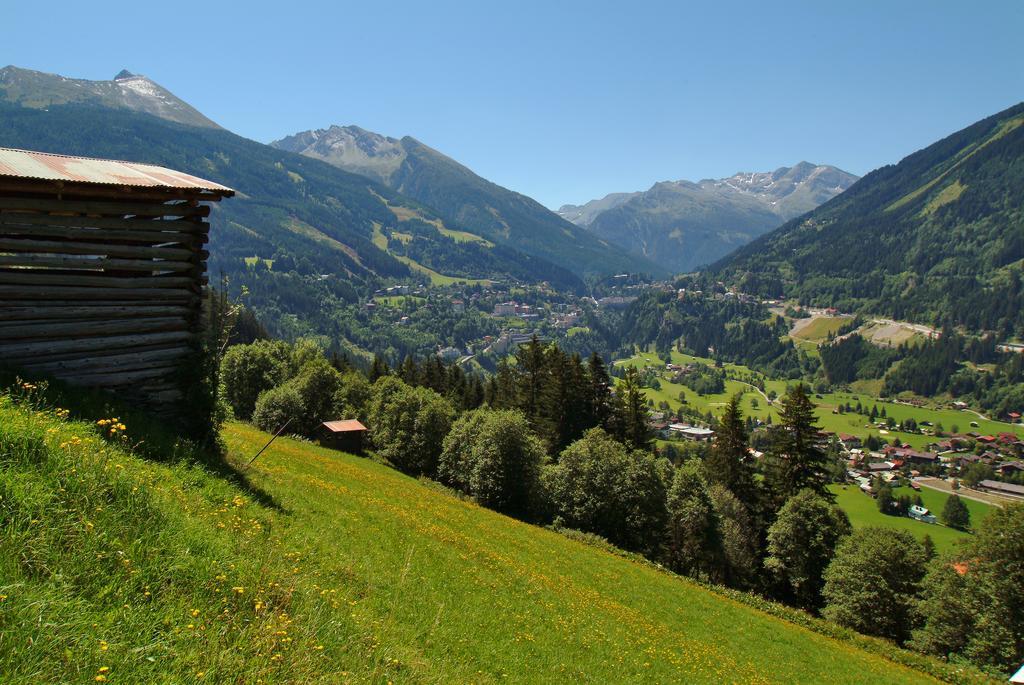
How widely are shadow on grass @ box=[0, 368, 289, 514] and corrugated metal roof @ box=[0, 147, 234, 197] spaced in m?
5.42

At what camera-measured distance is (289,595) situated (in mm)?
8734

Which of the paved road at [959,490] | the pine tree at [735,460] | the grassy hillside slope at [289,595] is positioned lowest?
the paved road at [959,490]

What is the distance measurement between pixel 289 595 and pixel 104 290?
12.8 metres

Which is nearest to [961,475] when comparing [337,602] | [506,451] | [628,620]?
[506,451]

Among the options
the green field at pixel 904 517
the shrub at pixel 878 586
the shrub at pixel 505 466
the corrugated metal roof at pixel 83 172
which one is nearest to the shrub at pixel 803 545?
the shrub at pixel 878 586

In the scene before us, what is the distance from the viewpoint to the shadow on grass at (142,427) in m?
13.1

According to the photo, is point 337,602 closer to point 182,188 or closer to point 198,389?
point 198,389

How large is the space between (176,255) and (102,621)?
14.0 meters

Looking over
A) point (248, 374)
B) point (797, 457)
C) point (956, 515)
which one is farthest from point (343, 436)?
point (956, 515)

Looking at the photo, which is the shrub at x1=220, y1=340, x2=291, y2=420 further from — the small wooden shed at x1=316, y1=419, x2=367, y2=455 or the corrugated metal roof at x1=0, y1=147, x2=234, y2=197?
the corrugated metal roof at x1=0, y1=147, x2=234, y2=197

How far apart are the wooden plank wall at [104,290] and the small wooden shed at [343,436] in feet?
126

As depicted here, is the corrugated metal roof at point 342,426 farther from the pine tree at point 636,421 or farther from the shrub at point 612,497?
the pine tree at point 636,421

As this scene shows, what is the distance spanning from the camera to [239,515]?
13.3 metres

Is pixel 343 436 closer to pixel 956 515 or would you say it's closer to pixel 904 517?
pixel 904 517
